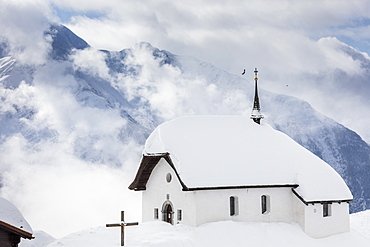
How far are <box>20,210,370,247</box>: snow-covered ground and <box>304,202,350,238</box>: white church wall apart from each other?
0.41 meters

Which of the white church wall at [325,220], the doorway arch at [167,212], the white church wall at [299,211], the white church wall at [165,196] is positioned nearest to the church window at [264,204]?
the white church wall at [299,211]

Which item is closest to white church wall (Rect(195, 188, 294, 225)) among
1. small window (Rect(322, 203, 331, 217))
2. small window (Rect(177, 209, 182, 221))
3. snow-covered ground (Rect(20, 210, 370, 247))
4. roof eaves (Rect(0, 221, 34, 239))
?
snow-covered ground (Rect(20, 210, 370, 247))

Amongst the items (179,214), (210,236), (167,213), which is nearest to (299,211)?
(210,236)

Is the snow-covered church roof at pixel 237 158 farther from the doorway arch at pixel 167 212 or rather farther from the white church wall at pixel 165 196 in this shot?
the doorway arch at pixel 167 212

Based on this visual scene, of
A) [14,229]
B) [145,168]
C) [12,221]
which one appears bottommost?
[14,229]

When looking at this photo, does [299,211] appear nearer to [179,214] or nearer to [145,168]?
[179,214]

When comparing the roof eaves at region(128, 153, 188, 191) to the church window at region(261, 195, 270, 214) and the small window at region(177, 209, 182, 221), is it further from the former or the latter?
the church window at region(261, 195, 270, 214)

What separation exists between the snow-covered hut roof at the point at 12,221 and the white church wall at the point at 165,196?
13.1 meters

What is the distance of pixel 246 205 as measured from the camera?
33.4 metres

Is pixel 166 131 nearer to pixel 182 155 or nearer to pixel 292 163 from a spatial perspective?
pixel 182 155

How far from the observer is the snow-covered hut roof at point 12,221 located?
796 inches

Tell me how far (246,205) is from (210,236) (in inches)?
144

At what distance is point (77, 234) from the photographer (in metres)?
30.5

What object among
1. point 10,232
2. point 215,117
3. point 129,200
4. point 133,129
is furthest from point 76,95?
point 10,232
